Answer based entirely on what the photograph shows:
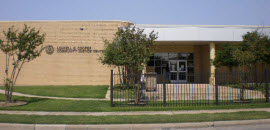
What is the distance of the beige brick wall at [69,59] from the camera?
22625 millimetres

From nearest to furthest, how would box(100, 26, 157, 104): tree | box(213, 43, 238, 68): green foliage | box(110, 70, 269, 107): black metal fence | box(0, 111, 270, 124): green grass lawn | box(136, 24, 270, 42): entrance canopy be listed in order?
box(0, 111, 270, 124): green grass lawn < box(100, 26, 157, 104): tree < box(110, 70, 269, 107): black metal fence < box(213, 43, 238, 68): green foliage < box(136, 24, 270, 42): entrance canopy

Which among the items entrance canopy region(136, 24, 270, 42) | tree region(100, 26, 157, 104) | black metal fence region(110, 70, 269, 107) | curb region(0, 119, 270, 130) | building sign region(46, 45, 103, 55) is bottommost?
curb region(0, 119, 270, 130)

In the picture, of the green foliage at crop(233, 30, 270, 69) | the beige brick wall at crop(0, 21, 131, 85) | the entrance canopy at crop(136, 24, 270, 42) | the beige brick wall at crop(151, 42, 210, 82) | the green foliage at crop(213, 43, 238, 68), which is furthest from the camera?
the beige brick wall at crop(151, 42, 210, 82)

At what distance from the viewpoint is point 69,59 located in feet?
74.6

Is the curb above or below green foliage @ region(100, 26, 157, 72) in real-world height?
below

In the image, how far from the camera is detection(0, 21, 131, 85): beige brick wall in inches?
891

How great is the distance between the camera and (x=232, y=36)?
68.6 ft

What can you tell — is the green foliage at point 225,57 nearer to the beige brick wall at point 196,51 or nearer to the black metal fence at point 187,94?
the beige brick wall at point 196,51

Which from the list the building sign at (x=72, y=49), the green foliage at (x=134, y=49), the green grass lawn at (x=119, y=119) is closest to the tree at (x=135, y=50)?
the green foliage at (x=134, y=49)

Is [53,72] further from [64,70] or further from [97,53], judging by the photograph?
[97,53]

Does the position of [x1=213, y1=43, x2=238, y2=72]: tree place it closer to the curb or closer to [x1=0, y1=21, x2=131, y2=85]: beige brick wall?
[x1=0, y1=21, x2=131, y2=85]: beige brick wall

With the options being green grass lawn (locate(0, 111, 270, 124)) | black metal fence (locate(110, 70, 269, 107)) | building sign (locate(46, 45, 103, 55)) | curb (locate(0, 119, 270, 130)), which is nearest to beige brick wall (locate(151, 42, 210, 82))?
building sign (locate(46, 45, 103, 55))

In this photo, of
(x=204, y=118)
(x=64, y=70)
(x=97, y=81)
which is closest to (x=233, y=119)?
(x=204, y=118)

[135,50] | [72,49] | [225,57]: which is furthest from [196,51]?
[135,50]
